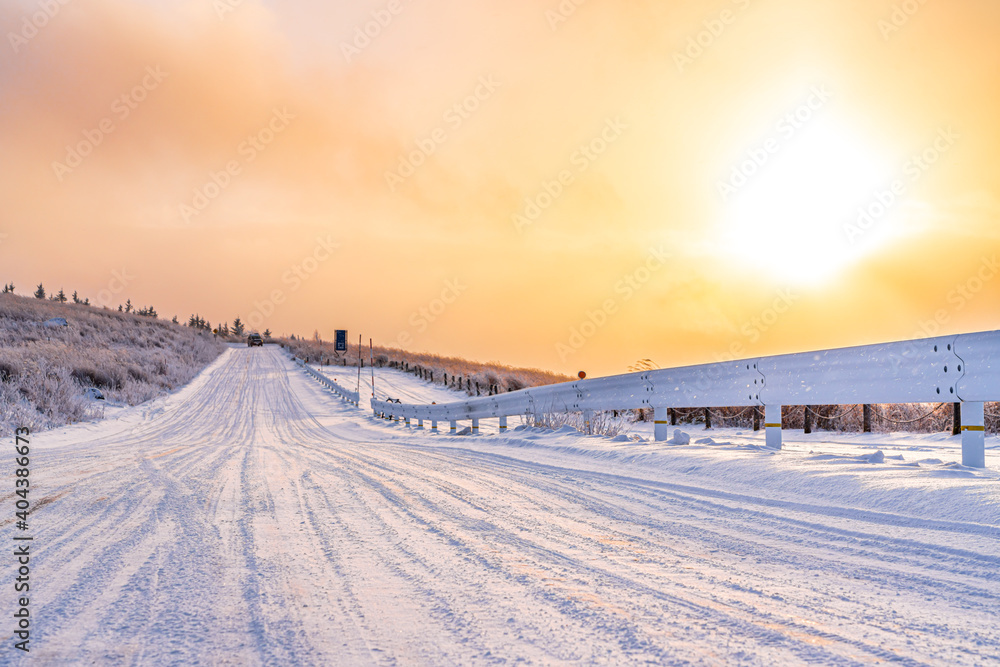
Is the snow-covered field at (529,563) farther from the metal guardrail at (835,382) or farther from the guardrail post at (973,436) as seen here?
the metal guardrail at (835,382)

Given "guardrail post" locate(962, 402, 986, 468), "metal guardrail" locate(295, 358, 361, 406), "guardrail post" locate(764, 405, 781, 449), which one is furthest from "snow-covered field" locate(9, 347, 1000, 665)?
"metal guardrail" locate(295, 358, 361, 406)

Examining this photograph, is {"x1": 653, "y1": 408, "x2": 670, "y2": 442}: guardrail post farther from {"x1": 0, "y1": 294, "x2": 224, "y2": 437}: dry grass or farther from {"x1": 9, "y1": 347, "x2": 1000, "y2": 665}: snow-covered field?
{"x1": 0, "y1": 294, "x2": 224, "y2": 437}: dry grass

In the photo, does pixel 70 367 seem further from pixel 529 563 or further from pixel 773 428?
pixel 529 563

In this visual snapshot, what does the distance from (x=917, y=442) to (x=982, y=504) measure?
6363 mm

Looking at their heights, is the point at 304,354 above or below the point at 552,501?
above

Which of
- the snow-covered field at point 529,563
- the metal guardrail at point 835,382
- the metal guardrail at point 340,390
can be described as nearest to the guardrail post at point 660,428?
the metal guardrail at point 835,382

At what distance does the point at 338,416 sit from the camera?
2881cm

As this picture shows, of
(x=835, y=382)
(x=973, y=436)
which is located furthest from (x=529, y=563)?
(x=835, y=382)

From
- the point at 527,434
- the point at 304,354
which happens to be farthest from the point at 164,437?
the point at 304,354

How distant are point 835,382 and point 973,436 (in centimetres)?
180

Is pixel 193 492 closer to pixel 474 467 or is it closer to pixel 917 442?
pixel 474 467

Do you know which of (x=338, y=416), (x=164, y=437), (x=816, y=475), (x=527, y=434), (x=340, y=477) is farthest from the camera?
(x=338, y=416)

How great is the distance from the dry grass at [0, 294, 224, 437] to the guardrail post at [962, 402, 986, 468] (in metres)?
18.1

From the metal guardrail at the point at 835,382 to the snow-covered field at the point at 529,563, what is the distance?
2.68 feet
